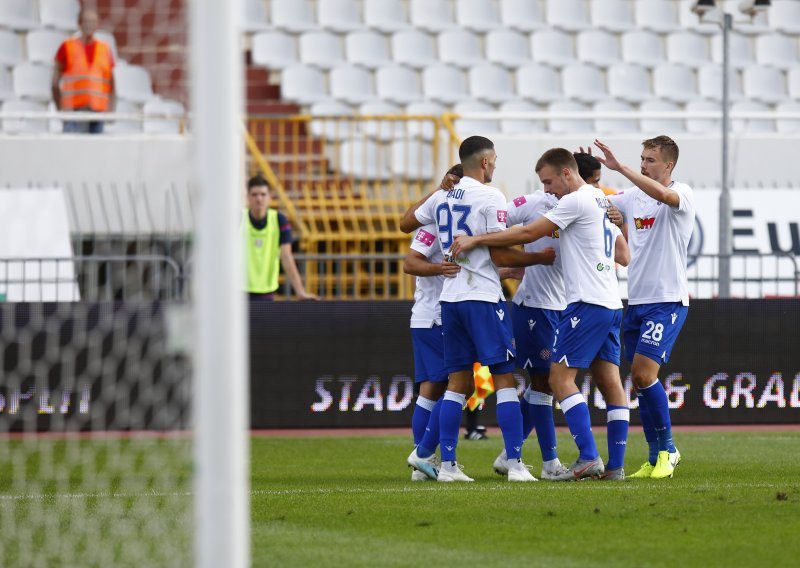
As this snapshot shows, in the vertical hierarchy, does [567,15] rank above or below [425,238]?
above

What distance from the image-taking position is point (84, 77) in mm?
14789

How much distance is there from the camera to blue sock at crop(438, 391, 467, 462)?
8062 millimetres

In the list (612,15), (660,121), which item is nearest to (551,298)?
(660,121)

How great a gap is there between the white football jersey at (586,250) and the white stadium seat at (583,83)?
10.6m

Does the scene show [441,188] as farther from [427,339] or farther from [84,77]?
[84,77]

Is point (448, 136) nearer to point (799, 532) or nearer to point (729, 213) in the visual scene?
point (729, 213)

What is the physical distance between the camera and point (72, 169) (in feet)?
49.6

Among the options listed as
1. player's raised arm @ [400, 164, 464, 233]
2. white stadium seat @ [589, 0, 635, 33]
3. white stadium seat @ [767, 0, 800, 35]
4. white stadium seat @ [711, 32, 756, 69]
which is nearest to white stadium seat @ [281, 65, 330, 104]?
white stadium seat @ [589, 0, 635, 33]

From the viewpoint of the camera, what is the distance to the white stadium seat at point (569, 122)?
17734 millimetres

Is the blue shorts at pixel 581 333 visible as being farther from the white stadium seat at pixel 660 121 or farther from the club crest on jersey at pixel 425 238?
the white stadium seat at pixel 660 121

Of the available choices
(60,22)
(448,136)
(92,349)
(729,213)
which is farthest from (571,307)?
(60,22)

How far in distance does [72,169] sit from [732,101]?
906 cm

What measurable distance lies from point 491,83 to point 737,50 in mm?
3926

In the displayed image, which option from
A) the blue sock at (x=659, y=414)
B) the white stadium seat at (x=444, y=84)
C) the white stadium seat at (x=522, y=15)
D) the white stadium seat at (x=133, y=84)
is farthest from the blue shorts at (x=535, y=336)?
the white stadium seat at (x=522, y=15)
